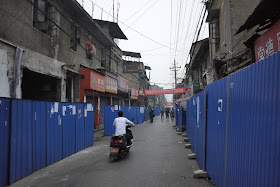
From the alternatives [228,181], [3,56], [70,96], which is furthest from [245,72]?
[70,96]

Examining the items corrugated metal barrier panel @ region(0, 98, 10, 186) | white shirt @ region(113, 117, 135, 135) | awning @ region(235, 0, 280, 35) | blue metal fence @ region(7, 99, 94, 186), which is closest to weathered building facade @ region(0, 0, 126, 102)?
blue metal fence @ region(7, 99, 94, 186)

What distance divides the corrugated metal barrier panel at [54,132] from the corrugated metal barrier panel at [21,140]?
92cm

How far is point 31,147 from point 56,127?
1391 mm

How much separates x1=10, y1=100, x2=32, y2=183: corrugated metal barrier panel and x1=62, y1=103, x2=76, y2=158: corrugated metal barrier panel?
1.92 m

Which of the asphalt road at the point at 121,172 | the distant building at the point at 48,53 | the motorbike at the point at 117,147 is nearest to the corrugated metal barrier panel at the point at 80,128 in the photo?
the asphalt road at the point at 121,172

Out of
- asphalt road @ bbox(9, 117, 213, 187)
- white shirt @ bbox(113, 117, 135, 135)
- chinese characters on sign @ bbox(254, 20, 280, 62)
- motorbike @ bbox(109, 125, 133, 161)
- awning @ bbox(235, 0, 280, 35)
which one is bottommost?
asphalt road @ bbox(9, 117, 213, 187)

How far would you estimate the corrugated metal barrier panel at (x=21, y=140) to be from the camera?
5.19m

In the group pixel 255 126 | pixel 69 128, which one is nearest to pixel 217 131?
pixel 255 126

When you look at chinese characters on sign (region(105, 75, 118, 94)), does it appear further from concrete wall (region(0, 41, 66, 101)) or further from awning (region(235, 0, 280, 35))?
awning (region(235, 0, 280, 35))

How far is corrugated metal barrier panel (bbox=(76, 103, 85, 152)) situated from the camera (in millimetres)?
8875

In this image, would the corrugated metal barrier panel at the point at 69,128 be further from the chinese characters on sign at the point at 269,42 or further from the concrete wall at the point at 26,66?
the chinese characters on sign at the point at 269,42

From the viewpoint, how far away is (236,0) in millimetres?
12938

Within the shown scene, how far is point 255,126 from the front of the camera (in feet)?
8.23

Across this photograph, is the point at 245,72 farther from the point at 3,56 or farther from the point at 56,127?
the point at 3,56
